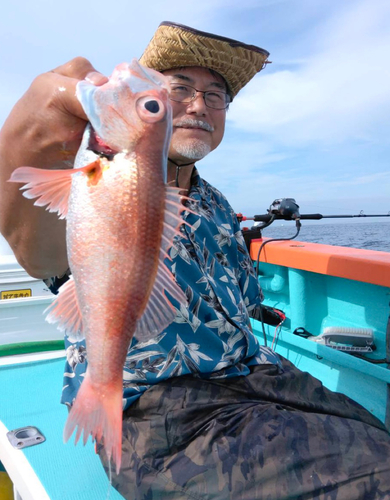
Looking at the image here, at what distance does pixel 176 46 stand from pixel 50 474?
230 centimetres

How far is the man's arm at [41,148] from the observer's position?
114cm

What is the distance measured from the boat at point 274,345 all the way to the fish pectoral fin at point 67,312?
1.06 m

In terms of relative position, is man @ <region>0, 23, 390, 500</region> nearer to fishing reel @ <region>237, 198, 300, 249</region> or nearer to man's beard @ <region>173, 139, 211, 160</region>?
man's beard @ <region>173, 139, 211, 160</region>

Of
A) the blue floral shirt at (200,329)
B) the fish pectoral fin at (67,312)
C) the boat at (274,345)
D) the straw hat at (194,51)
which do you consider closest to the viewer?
the fish pectoral fin at (67,312)

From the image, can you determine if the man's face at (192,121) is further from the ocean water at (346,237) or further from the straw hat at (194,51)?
the ocean water at (346,237)

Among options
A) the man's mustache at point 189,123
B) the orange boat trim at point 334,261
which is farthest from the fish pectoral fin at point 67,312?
the orange boat trim at point 334,261

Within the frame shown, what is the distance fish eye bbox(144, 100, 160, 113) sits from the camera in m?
1.01

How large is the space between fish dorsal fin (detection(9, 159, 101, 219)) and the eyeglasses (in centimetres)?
159

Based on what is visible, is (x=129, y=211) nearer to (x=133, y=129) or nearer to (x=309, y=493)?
(x=133, y=129)

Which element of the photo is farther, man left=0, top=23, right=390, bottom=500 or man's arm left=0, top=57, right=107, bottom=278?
man left=0, top=23, right=390, bottom=500

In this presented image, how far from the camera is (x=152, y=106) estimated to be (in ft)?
3.33

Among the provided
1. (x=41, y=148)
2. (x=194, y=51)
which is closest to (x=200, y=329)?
(x=41, y=148)

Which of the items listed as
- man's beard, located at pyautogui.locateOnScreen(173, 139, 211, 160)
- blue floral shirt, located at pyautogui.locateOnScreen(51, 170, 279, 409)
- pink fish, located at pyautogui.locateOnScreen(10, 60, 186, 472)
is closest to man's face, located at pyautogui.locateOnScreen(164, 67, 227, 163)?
man's beard, located at pyautogui.locateOnScreen(173, 139, 211, 160)

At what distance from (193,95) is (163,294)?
1781 millimetres
